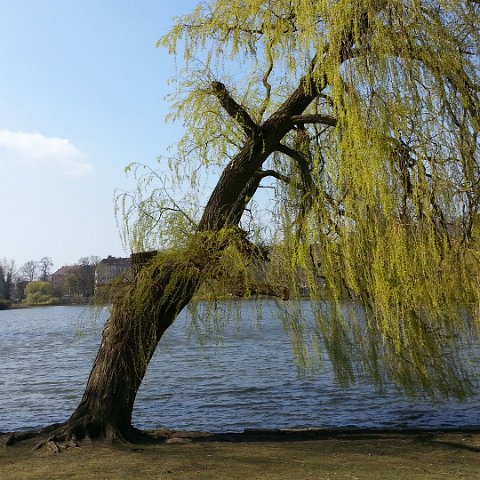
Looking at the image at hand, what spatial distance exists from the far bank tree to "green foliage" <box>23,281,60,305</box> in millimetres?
58549

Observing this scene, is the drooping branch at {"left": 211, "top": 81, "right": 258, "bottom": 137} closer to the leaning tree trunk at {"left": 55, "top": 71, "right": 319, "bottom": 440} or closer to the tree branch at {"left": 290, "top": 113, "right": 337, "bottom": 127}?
the leaning tree trunk at {"left": 55, "top": 71, "right": 319, "bottom": 440}

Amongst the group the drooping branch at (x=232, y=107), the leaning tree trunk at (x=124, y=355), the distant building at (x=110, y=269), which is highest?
the drooping branch at (x=232, y=107)

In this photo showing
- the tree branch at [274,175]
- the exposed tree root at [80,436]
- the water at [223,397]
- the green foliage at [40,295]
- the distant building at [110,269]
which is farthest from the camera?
the green foliage at [40,295]

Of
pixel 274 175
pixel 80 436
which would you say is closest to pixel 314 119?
pixel 274 175

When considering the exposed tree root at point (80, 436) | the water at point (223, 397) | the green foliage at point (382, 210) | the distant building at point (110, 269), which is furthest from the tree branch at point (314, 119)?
the exposed tree root at point (80, 436)

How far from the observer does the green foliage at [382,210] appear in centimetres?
571

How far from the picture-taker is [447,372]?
6.20 m

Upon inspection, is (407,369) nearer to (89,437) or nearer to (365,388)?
(89,437)

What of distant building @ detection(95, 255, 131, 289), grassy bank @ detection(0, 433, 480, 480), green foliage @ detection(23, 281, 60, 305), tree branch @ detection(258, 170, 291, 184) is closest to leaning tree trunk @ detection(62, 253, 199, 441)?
distant building @ detection(95, 255, 131, 289)

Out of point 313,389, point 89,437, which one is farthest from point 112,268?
point 313,389

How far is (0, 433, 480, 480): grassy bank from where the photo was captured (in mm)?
4981

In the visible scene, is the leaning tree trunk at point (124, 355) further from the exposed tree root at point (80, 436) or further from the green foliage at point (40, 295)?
the green foliage at point (40, 295)

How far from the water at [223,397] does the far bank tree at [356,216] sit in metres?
0.64

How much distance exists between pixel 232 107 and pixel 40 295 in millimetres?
61356
